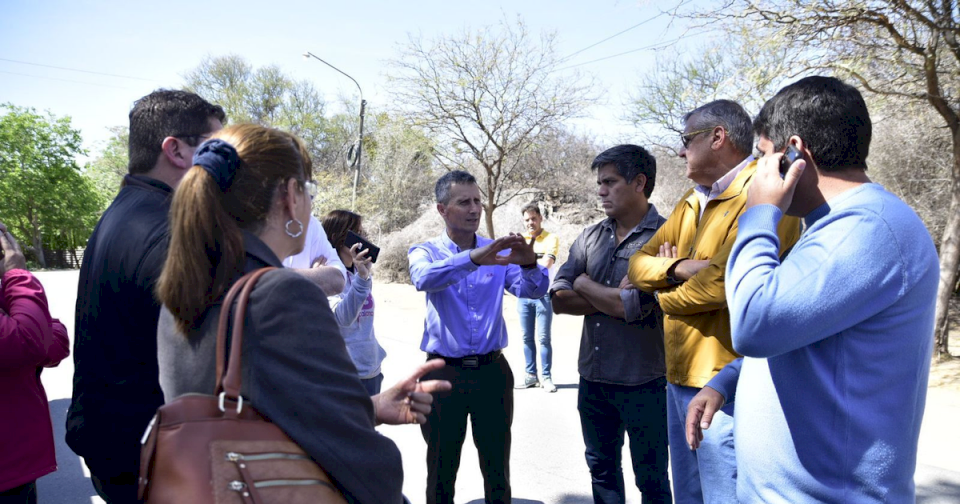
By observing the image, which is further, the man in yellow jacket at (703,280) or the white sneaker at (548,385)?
the white sneaker at (548,385)

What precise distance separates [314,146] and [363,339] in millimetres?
41294

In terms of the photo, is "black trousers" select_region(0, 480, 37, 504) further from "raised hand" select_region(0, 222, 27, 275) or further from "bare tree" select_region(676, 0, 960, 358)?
"bare tree" select_region(676, 0, 960, 358)

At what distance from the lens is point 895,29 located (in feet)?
27.7

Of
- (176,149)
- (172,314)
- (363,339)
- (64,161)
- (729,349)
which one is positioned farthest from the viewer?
(64,161)

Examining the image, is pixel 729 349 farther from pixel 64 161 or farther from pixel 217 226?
pixel 64 161

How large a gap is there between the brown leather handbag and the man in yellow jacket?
1.78 metres

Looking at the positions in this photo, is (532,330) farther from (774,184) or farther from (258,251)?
(258,251)

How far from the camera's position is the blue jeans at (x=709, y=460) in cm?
258

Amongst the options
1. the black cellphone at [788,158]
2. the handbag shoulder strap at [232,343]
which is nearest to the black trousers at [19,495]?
the handbag shoulder strap at [232,343]

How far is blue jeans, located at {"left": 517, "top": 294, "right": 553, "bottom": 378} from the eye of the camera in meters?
7.98

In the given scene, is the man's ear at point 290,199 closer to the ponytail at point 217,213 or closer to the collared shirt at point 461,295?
the ponytail at point 217,213

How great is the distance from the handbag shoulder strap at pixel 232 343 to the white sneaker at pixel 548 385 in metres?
6.67

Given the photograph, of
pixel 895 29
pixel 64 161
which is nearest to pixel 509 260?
pixel 895 29

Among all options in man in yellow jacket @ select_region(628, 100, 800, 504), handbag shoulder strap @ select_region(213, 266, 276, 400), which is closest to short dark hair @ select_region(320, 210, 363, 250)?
man in yellow jacket @ select_region(628, 100, 800, 504)
